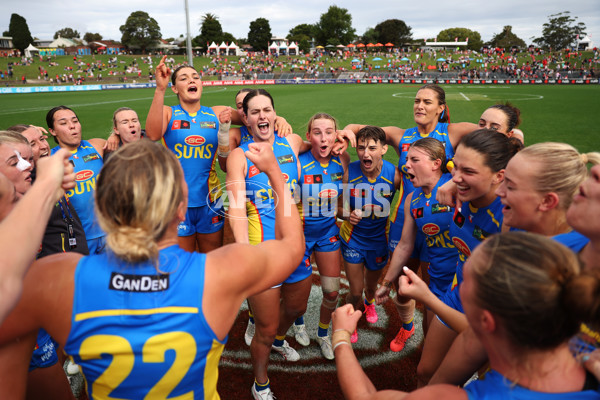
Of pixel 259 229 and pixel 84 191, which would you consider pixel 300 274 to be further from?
pixel 84 191

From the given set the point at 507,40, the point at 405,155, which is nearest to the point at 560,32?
the point at 507,40

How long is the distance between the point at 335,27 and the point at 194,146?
4465 inches

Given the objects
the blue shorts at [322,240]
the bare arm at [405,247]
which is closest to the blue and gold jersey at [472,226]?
the bare arm at [405,247]

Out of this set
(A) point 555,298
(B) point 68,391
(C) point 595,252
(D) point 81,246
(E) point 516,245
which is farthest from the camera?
(D) point 81,246

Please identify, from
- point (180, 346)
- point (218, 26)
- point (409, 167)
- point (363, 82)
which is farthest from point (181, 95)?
point (218, 26)

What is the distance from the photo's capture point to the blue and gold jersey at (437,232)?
369cm

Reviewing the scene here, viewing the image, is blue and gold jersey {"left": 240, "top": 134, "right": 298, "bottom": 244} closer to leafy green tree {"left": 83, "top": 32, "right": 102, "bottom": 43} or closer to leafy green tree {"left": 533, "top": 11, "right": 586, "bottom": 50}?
leafy green tree {"left": 533, "top": 11, "right": 586, "bottom": 50}

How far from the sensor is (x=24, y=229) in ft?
4.26

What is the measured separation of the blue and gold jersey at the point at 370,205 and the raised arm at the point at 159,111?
8.99 feet

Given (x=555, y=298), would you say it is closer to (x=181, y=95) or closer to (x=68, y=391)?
(x=68, y=391)

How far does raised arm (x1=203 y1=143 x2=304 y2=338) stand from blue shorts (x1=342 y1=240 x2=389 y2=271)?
2520 mm

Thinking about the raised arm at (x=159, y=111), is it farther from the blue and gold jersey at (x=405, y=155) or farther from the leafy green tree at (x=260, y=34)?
the leafy green tree at (x=260, y=34)

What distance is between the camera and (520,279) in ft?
4.27

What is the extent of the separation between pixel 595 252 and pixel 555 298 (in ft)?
2.22
